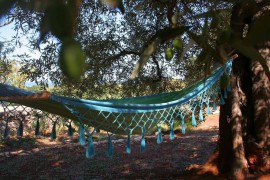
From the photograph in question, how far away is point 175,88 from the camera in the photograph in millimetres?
4359

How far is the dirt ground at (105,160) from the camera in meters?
3.86

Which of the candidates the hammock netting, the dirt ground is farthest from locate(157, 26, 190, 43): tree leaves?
the dirt ground

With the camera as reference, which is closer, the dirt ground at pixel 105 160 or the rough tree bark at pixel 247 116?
the rough tree bark at pixel 247 116

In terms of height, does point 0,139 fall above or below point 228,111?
below

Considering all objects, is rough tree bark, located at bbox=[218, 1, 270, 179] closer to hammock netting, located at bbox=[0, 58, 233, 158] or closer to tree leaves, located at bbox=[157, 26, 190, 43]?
hammock netting, located at bbox=[0, 58, 233, 158]

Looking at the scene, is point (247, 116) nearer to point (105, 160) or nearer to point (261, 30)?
point (105, 160)

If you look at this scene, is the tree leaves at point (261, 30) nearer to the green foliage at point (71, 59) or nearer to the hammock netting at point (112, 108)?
the green foliage at point (71, 59)

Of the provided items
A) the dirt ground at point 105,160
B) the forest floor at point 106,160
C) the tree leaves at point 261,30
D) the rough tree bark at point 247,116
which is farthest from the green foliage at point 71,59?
the dirt ground at point 105,160

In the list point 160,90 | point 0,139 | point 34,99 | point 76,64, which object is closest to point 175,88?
point 160,90

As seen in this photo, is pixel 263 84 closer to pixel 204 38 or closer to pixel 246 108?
pixel 246 108

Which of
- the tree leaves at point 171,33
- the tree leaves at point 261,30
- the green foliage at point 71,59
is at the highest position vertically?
the tree leaves at point 171,33

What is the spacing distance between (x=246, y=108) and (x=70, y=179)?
6.18 feet

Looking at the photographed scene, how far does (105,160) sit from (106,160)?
0.01 m

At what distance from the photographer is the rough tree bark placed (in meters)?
2.72
